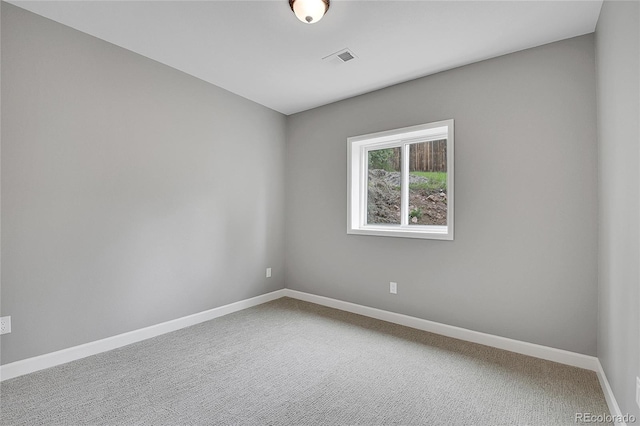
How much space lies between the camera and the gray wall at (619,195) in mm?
1392

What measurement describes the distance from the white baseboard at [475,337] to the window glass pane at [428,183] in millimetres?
1030

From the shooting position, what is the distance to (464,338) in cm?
276

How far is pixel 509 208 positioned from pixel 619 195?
0.90 metres

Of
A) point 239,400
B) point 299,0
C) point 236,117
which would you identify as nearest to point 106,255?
point 239,400

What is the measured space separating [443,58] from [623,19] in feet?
4.13

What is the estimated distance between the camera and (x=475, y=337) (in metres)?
2.70

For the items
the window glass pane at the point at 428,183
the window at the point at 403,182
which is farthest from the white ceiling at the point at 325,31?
the window glass pane at the point at 428,183

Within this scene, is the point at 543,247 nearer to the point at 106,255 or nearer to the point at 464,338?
the point at 464,338

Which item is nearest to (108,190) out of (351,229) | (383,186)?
(351,229)

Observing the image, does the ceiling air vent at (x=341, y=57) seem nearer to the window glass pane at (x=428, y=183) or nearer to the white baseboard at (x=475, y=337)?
the window glass pane at (x=428, y=183)

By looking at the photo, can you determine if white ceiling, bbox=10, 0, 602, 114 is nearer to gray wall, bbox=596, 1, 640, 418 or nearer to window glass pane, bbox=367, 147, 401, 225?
gray wall, bbox=596, 1, 640, 418

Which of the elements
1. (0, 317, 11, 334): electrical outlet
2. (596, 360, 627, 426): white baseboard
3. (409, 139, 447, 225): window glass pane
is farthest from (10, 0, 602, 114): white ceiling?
(596, 360, 627, 426): white baseboard

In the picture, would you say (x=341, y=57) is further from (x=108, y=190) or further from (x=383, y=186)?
(x=108, y=190)

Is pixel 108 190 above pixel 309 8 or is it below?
below
